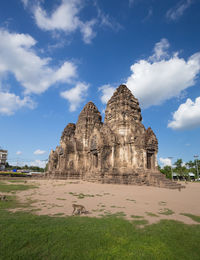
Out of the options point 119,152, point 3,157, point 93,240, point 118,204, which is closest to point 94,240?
point 93,240

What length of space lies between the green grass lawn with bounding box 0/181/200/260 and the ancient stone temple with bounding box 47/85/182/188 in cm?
1267

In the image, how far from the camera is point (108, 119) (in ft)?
80.5

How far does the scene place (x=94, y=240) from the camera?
3965mm

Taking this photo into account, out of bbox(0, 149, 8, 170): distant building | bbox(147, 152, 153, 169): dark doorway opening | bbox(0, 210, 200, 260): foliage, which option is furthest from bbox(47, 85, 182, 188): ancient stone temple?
bbox(0, 149, 8, 170): distant building

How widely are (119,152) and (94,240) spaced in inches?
693

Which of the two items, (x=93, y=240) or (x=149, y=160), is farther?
(x=149, y=160)

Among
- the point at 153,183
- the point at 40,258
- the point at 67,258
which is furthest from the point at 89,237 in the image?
the point at 153,183

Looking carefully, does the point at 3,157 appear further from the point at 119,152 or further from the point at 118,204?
the point at 118,204

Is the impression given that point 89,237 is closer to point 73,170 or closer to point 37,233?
point 37,233

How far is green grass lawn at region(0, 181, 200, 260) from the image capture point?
3.43 metres

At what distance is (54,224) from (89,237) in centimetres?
135

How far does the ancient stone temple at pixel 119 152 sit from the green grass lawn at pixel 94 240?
12673 mm

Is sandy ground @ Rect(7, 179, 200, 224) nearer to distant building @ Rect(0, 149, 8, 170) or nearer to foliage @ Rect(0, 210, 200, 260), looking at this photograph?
foliage @ Rect(0, 210, 200, 260)

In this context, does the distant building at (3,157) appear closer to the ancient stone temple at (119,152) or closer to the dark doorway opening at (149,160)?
the ancient stone temple at (119,152)
